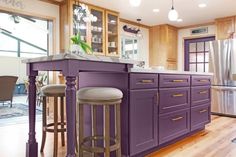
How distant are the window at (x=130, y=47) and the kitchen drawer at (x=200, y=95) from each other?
3.00 m

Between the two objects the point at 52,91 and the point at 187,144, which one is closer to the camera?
the point at 52,91

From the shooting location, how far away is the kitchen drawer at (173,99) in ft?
8.07

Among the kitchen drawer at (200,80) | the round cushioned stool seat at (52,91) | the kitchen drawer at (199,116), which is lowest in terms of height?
the kitchen drawer at (199,116)

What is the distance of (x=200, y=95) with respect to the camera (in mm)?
3326

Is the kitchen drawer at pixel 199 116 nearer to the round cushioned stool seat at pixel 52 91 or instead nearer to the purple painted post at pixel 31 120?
the round cushioned stool seat at pixel 52 91

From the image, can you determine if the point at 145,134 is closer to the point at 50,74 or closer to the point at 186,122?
the point at 186,122

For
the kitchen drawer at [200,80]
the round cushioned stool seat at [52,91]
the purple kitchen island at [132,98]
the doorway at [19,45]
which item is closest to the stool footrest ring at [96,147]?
the purple kitchen island at [132,98]

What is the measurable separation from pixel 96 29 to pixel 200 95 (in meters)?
2.55

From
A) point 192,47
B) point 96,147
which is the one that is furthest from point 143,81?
point 192,47

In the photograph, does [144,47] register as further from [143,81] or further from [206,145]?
[143,81]

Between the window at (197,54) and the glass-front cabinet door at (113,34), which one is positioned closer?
the glass-front cabinet door at (113,34)

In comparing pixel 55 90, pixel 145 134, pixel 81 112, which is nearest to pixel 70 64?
pixel 81 112

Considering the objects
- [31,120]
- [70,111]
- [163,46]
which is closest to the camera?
[70,111]

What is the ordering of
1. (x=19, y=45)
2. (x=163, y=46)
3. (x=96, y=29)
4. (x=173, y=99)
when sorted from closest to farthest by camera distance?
1. (x=173, y=99)
2. (x=96, y=29)
3. (x=163, y=46)
4. (x=19, y=45)
